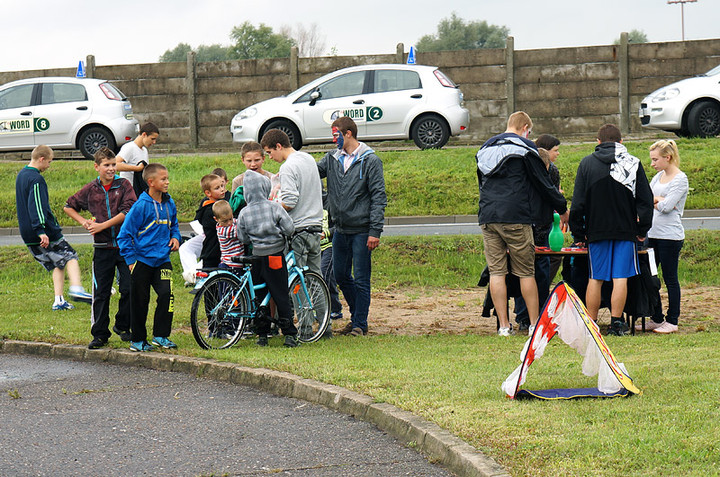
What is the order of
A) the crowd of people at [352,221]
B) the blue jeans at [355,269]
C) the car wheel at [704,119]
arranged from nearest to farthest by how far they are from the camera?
the crowd of people at [352,221], the blue jeans at [355,269], the car wheel at [704,119]

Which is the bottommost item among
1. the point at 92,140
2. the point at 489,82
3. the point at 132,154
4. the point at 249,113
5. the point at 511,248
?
the point at 511,248

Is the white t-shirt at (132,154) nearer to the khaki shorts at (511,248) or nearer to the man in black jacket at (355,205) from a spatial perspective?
the man in black jacket at (355,205)

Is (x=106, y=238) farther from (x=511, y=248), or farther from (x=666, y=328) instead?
(x=666, y=328)

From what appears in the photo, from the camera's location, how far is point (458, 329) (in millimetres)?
9961

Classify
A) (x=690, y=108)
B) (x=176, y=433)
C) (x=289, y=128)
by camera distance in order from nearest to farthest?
(x=176, y=433), (x=690, y=108), (x=289, y=128)

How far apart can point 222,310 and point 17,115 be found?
1507cm

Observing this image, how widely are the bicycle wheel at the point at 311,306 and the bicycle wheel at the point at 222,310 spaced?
0.51 metres

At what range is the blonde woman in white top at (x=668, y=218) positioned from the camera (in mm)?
9289

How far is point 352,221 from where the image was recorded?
9297mm

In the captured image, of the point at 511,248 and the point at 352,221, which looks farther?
the point at 352,221

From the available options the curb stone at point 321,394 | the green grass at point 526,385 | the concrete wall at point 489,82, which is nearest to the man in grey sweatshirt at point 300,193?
the green grass at point 526,385

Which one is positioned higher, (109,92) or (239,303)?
(109,92)

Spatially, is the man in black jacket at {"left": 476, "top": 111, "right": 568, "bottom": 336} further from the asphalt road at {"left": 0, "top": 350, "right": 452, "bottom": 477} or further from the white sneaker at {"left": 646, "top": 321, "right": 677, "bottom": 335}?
the asphalt road at {"left": 0, "top": 350, "right": 452, "bottom": 477}

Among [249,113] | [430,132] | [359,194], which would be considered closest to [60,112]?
[249,113]
